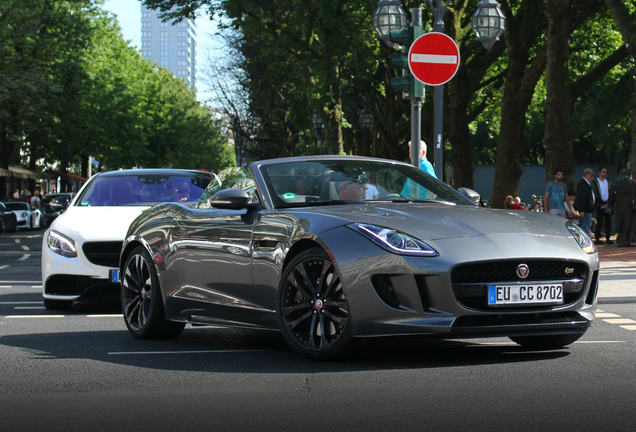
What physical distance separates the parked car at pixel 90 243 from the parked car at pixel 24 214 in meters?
33.9

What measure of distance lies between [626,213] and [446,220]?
17.5 m

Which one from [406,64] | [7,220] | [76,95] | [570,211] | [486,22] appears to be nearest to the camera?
[406,64]

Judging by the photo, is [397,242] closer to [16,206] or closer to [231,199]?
[231,199]

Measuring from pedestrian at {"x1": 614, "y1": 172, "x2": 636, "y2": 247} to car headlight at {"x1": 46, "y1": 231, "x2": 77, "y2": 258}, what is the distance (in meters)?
15.4

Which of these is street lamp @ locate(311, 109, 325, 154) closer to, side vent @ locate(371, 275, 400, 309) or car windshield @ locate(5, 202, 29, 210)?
car windshield @ locate(5, 202, 29, 210)

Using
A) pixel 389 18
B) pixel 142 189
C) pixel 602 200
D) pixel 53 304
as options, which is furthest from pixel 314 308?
pixel 602 200

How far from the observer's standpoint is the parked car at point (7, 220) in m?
41.2

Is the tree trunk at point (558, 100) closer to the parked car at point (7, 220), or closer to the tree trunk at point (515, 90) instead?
the tree trunk at point (515, 90)

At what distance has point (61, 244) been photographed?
10844 millimetres

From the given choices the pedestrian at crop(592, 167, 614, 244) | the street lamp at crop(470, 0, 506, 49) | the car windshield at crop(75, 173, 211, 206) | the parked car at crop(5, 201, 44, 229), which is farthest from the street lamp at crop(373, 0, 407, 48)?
the parked car at crop(5, 201, 44, 229)

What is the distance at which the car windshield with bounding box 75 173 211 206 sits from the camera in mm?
11922

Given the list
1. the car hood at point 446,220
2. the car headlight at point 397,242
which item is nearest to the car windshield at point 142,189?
the car hood at point 446,220

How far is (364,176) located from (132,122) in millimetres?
57784

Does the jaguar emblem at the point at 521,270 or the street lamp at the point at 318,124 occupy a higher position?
the street lamp at the point at 318,124
